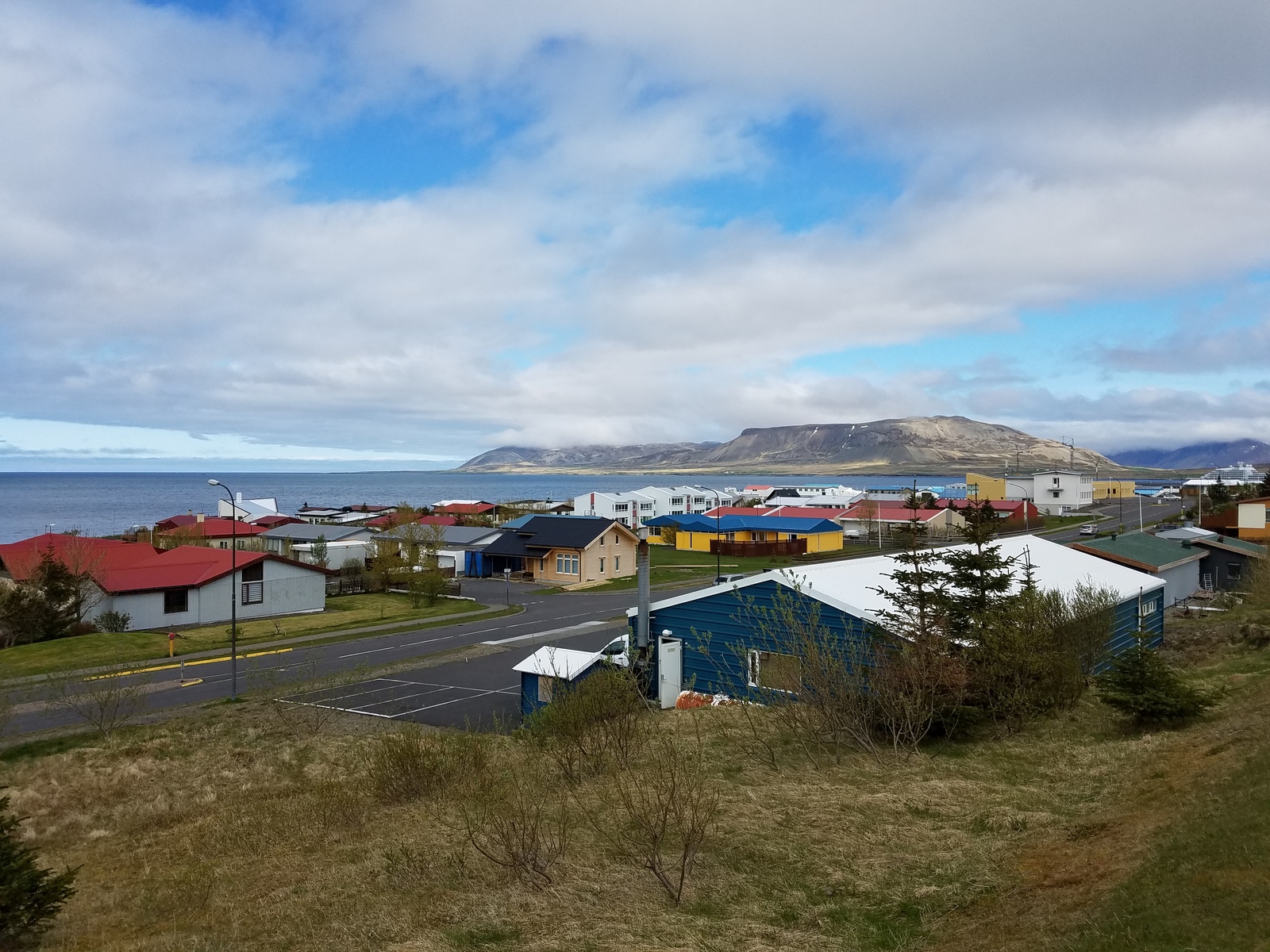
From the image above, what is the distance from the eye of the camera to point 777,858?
10344 mm

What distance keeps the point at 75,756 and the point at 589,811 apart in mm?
16252

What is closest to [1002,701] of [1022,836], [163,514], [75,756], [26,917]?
[1022,836]

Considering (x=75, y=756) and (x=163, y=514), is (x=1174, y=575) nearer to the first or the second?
(x=75, y=756)

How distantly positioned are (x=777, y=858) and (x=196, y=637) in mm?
38029

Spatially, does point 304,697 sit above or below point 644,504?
below

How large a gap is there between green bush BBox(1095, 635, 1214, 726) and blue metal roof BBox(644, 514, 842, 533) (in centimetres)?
5918

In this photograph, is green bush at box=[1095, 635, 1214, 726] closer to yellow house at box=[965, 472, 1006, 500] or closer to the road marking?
the road marking

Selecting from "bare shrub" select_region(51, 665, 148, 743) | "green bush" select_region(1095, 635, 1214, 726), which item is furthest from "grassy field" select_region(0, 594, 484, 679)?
"green bush" select_region(1095, 635, 1214, 726)

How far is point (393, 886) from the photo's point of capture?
10688mm

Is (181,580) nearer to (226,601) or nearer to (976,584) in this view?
(226,601)

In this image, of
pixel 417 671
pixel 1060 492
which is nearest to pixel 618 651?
pixel 417 671

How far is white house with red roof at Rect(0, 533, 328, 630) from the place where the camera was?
42781 mm

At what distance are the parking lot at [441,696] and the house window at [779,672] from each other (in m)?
7.85

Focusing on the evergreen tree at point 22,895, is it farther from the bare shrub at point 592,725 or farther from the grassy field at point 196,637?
the grassy field at point 196,637
